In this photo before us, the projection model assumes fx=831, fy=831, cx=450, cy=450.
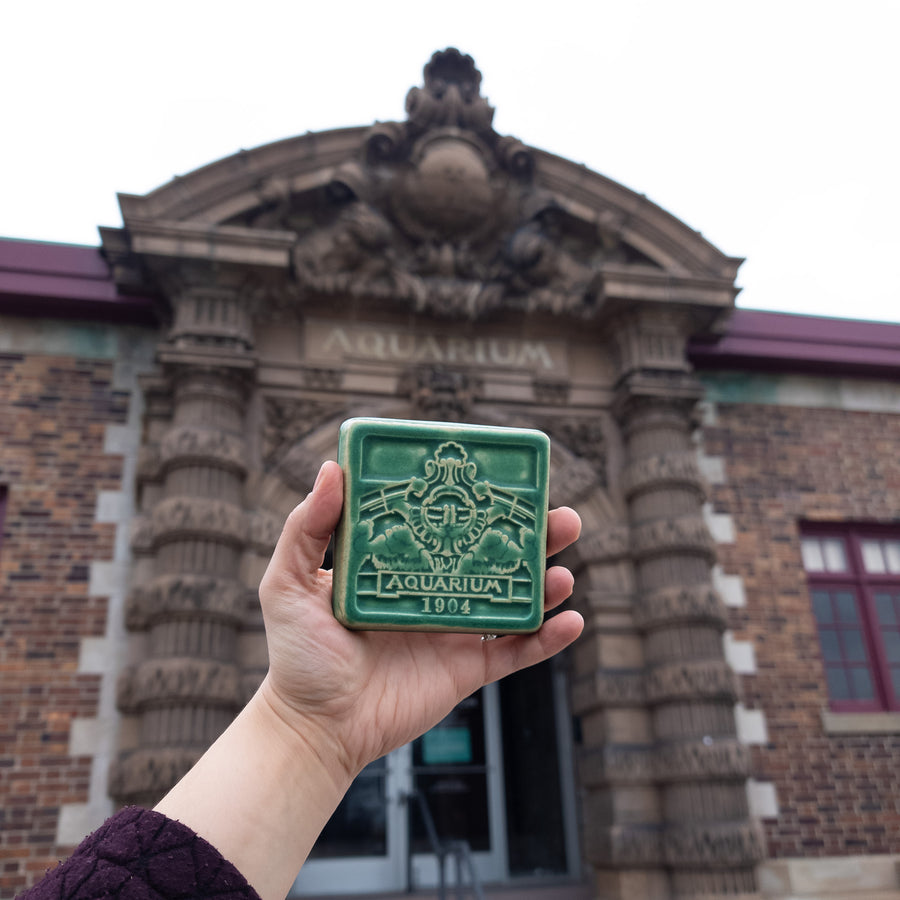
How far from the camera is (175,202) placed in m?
6.44

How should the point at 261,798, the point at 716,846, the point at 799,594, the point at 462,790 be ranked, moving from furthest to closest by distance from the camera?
the point at 462,790 < the point at 799,594 < the point at 716,846 < the point at 261,798

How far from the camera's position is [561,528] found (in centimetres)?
184

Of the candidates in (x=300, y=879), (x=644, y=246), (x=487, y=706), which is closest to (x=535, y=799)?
(x=487, y=706)

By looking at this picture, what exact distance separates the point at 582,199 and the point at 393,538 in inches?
247

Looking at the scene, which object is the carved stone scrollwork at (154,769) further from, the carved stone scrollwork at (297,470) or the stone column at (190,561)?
the carved stone scrollwork at (297,470)

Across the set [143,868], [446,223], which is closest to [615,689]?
[446,223]

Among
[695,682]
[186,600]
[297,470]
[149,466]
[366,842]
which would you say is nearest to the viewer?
[186,600]

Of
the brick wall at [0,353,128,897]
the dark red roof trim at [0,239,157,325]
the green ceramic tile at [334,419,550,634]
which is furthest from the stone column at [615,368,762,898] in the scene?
the green ceramic tile at [334,419,550,634]

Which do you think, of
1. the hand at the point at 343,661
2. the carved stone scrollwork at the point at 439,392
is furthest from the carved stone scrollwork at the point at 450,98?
the hand at the point at 343,661

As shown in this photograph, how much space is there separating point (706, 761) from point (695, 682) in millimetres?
530

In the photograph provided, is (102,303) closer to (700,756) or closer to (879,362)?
(700,756)

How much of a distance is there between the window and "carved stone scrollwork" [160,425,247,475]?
503cm

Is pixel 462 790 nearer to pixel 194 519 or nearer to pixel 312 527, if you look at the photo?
pixel 194 519

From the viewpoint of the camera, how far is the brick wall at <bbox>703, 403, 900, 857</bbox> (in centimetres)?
648
